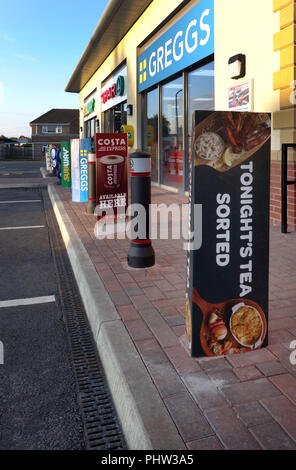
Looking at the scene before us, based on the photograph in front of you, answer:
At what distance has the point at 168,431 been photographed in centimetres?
196

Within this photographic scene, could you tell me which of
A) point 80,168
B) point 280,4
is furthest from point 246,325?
point 80,168

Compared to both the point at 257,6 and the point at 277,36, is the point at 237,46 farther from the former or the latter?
the point at 277,36

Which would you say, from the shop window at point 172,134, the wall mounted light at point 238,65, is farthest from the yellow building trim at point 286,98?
the shop window at point 172,134

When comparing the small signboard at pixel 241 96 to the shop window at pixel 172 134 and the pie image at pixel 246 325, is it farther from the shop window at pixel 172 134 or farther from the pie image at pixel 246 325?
the pie image at pixel 246 325

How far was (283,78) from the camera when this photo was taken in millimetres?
6523

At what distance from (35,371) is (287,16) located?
233 inches

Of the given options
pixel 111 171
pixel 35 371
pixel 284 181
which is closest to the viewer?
pixel 35 371

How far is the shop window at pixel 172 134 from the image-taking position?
12.2 metres

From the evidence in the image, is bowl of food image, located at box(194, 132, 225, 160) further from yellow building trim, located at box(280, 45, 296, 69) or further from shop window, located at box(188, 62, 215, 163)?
shop window, located at box(188, 62, 215, 163)

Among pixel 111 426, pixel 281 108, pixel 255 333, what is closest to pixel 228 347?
pixel 255 333

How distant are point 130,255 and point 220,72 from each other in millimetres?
5567

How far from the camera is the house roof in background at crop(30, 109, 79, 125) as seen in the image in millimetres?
76169

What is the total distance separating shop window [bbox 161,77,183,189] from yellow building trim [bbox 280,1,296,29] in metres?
5.63

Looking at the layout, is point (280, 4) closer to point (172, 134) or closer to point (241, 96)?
point (241, 96)
